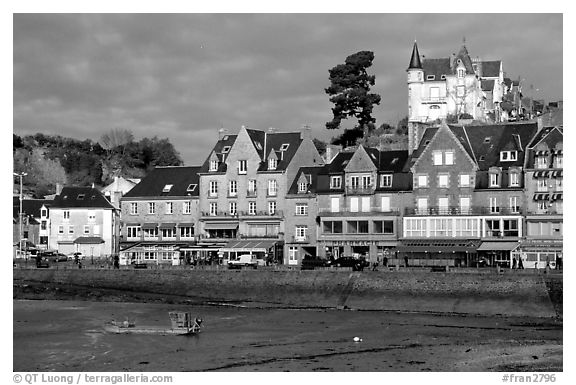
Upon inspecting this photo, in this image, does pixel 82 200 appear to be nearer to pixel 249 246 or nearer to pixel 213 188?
pixel 213 188

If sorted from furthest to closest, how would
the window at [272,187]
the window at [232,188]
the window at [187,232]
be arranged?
the window at [187,232]
the window at [232,188]
the window at [272,187]

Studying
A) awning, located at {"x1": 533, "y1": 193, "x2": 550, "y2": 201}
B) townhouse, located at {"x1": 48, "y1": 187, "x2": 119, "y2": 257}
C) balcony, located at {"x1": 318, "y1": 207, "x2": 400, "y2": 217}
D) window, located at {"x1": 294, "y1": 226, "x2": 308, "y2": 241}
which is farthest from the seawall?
townhouse, located at {"x1": 48, "y1": 187, "x2": 119, "y2": 257}

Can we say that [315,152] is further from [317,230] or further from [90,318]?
[90,318]

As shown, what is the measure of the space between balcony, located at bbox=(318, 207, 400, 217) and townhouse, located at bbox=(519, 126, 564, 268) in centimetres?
1071

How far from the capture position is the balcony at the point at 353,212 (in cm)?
8125

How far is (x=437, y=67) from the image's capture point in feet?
353

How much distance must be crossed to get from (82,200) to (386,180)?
3254 cm

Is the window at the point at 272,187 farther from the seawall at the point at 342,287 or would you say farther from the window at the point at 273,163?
the seawall at the point at 342,287

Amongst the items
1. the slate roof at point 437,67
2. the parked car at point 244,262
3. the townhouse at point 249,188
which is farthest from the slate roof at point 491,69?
the parked car at point 244,262

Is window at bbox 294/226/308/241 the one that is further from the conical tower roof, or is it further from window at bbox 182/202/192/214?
the conical tower roof

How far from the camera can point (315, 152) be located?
9162cm

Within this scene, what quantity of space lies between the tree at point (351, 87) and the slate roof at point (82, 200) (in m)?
25.2

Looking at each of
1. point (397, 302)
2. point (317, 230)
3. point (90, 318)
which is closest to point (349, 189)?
point (317, 230)

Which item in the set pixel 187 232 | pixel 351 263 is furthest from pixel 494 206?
pixel 187 232
